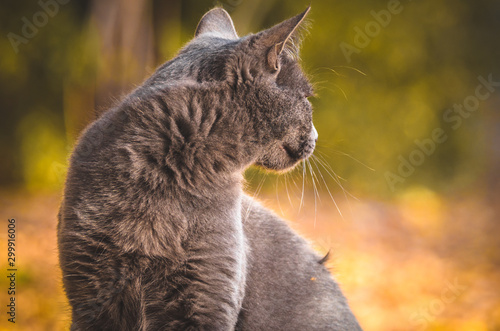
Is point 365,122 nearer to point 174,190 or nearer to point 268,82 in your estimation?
point 268,82

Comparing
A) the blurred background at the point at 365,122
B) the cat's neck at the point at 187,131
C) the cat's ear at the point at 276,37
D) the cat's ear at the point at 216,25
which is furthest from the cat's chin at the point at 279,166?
the blurred background at the point at 365,122

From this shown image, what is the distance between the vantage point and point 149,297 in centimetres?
174

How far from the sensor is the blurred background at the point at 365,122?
4645 mm

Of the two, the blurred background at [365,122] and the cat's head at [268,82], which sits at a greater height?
the blurred background at [365,122]

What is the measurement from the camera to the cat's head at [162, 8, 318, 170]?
71.2 inches

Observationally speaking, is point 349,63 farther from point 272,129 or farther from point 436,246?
point 272,129

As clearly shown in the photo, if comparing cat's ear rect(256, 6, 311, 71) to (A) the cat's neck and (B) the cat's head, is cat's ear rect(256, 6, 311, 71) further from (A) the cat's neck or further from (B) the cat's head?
(A) the cat's neck

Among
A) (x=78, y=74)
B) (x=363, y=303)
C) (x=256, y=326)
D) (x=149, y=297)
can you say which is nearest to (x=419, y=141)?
(x=363, y=303)

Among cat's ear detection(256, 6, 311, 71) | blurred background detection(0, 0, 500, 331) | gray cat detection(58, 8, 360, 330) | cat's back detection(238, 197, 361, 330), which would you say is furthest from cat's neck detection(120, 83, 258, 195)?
blurred background detection(0, 0, 500, 331)

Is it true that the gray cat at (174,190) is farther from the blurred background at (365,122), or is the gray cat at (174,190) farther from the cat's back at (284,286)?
the blurred background at (365,122)

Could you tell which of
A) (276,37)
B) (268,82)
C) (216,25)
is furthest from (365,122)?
(276,37)

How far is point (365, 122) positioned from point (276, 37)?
492 cm

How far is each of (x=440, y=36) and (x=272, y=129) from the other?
18.1 feet

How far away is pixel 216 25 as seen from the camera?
2.36 m
